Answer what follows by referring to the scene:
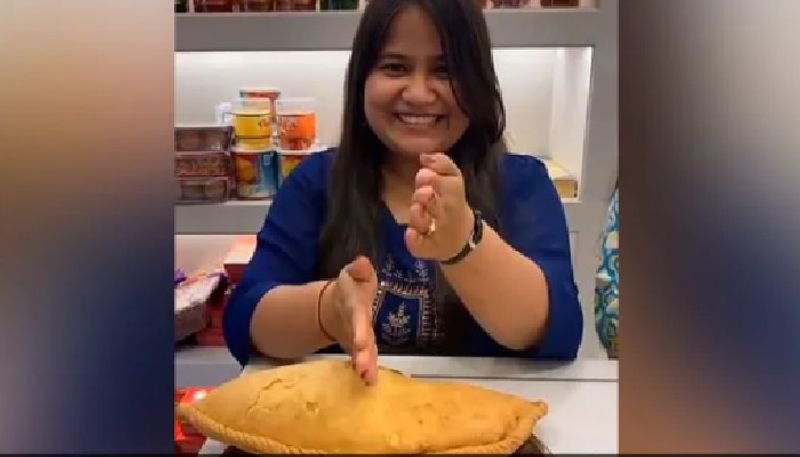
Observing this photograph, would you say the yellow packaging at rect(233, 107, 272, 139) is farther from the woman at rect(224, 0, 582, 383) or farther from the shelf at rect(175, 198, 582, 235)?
the woman at rect(224, 0, 582, 383)

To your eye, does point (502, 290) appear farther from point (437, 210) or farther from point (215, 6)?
point (215, 6)

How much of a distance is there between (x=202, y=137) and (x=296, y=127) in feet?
0.38

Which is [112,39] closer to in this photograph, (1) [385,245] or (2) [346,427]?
(2) [346,427]

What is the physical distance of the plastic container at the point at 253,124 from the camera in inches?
44.7

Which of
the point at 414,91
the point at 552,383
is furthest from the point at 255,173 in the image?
the point at 552,383

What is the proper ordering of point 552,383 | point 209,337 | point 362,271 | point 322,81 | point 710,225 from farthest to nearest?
point 322,81
point 209,337
point 552,383
point 362,271
point 710,225

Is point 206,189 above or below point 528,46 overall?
below

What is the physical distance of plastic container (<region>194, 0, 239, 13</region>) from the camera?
112 centimetres

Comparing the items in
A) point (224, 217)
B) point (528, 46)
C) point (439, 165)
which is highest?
point (528, 46)

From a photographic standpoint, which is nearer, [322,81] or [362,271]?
[362,271]

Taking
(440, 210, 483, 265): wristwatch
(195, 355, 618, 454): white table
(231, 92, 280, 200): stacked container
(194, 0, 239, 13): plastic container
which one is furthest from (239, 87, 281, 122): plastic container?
(440, 210, 483, 265): wristwatch

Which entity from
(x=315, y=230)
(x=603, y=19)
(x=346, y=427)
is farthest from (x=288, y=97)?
(x=346, y=427)

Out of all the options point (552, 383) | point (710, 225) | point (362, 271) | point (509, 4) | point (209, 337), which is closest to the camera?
point (710, 225)

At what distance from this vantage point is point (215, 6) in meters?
1.12
